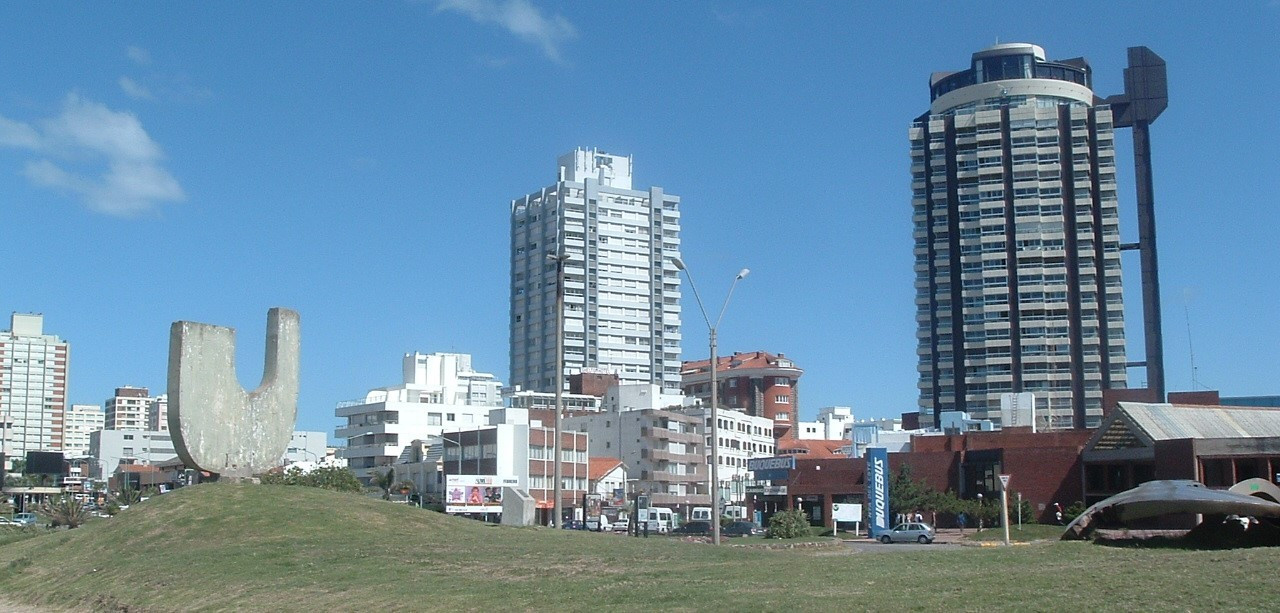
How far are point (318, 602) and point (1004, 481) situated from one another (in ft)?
83.8

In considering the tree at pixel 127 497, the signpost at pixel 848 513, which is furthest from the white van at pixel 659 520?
the tree at pixel 127 497

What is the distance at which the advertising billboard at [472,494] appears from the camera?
82.6 m

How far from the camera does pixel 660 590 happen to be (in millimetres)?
20812

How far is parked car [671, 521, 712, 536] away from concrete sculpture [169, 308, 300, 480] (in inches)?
1358

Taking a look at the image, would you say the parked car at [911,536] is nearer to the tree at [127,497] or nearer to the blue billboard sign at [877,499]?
the blue billboard sign at [877,499]

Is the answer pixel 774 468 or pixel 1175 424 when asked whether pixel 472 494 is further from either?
pixel 1175 424

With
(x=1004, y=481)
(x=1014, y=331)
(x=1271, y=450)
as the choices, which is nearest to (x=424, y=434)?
(x=1014, y=331)

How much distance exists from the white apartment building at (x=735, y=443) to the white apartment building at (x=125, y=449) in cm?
7424

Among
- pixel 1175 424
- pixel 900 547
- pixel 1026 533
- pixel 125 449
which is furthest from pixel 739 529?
pixel 125 449

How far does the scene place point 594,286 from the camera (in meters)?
193

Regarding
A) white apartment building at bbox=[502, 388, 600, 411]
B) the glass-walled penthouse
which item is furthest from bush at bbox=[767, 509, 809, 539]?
the glass-walled penthouse

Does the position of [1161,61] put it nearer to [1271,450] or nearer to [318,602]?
[1271,450]

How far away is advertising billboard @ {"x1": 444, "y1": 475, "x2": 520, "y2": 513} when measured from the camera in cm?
8256

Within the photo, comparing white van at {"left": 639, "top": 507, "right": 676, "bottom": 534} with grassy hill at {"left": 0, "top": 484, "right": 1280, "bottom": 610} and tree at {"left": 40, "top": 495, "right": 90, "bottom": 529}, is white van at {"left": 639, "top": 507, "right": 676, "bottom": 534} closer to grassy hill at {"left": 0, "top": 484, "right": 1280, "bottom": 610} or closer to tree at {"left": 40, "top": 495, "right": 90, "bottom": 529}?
tree at {"left": 40, "top": 495, "right": 90, "bottom": 529}
